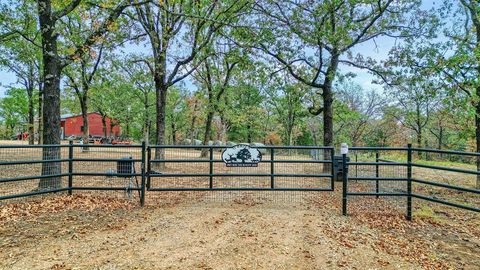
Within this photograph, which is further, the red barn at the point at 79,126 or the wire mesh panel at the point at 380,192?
the red barn at the point at 79,126

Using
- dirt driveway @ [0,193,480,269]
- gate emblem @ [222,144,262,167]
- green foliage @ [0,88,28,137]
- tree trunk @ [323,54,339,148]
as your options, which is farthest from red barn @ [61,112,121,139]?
dirt driveway @ [0,193,480,269]

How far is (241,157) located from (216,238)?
221cm

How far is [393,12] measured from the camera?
9.84 metres

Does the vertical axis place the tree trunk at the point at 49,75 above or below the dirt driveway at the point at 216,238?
above

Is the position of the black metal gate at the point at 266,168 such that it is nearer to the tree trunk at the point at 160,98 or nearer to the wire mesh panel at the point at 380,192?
the wire mesh panel at the point at 380,192

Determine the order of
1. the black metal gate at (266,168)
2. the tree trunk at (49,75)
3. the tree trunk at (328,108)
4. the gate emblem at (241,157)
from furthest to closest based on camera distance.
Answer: the tree trunk at (328,108)
the tree trunk at (49,75)
the gate emblem at (241,157)
the black metal gate at (266,168)

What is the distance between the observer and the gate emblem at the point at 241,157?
6.05 metres

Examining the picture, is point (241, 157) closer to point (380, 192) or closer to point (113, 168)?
point (113, 168)

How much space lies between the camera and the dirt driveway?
3416 millimetres

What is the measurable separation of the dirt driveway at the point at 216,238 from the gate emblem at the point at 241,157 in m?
0.86

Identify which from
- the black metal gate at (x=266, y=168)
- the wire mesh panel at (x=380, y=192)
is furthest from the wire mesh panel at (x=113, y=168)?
the wire mesh panel at (x=380, y=192)

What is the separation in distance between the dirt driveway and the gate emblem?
0.86 m

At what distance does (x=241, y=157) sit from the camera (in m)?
6.06

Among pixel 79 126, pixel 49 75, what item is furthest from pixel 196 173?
pixel 79 126
